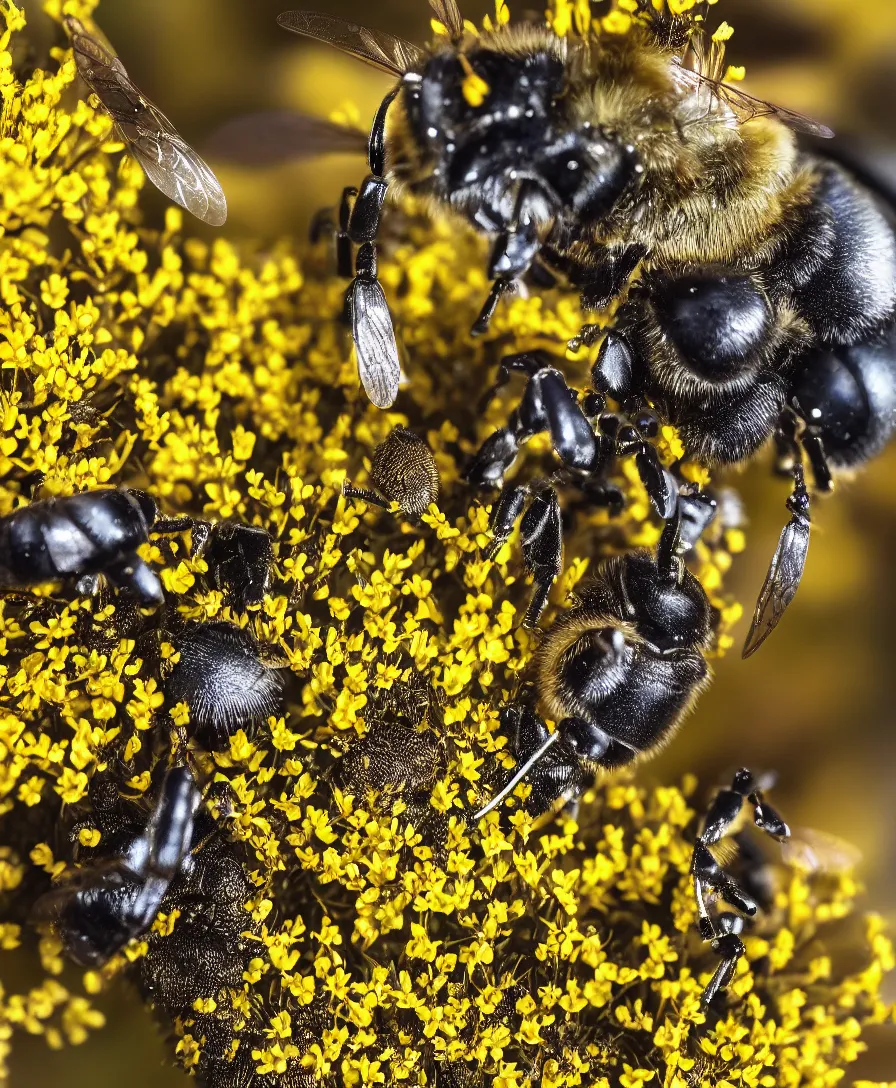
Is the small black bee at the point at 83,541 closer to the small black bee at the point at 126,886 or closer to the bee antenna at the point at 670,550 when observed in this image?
the small black bee at the point at 126,886

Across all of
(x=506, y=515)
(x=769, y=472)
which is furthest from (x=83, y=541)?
(x=769, y=472)

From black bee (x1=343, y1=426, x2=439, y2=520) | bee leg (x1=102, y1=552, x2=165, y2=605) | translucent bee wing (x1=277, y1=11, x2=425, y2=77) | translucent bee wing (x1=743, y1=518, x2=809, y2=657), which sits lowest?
bee leg (x1=102, y1=552, x2=165, y2=605)

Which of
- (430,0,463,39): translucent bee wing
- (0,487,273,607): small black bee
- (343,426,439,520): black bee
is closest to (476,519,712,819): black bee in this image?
(343,426,439,520): black bee

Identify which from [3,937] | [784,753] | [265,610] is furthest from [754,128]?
[3,937]

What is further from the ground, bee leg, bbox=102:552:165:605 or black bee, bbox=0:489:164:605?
black bee, bbox=0:489:164:605

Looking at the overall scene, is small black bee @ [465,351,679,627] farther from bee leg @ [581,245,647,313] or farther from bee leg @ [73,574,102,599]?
bee leg @ [73,574,102,599]
